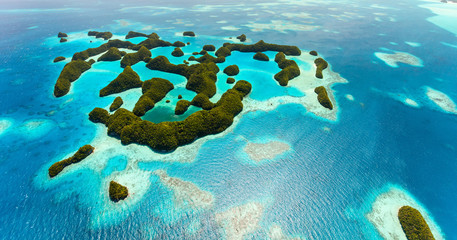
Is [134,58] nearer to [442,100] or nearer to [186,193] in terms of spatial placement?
[186,193]

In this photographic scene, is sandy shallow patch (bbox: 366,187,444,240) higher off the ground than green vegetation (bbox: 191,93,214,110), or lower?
lower

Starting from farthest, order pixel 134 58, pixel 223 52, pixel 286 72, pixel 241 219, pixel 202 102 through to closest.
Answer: pixel 223 52
pixel 134 58
pixel 286 72
pixel 202 102
pixel 241 219

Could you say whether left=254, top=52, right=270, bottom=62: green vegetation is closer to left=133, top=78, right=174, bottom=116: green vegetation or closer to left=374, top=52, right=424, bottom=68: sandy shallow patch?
left=133, top=78, right=174, bottom=116: green vegetation

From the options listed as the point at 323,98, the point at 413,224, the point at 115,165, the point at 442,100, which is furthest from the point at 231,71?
the point at 442,100

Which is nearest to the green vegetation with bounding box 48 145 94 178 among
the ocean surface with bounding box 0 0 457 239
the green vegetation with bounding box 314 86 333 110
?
the ocean surface with bounding box 0 0 457 239

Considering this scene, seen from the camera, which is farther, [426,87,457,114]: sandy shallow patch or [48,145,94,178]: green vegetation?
[426,87,457,114]: sandy shallow patch

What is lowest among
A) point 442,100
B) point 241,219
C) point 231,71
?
point 241,219

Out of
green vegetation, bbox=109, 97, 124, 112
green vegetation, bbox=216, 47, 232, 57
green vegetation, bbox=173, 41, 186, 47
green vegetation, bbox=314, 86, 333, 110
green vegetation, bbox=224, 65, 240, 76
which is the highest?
green vegetation, bbox=173, 41, 186, 47
